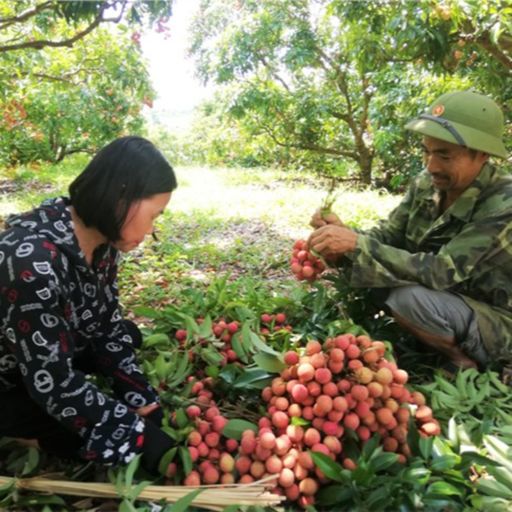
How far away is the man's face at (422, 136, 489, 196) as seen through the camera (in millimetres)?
1888

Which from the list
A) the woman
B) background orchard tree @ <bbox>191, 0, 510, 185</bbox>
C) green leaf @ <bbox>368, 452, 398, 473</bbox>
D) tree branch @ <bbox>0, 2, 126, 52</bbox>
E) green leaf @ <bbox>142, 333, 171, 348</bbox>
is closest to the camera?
the woman

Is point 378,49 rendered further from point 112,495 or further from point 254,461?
point 112,495

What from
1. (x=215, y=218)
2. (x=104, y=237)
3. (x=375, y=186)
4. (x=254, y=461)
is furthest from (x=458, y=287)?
(x=375, y=186)

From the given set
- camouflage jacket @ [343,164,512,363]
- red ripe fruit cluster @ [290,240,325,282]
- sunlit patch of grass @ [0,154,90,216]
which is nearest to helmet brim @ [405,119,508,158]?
camouflage jacket @ [343,164,512,363]

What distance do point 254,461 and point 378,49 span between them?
9.89ft

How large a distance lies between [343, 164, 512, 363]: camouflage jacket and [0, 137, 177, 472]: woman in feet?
3.00

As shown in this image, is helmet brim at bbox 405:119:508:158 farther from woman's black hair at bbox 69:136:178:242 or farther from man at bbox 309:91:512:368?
woman's black hair at bbox 69:136:178:242

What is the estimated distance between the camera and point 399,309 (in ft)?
6.29

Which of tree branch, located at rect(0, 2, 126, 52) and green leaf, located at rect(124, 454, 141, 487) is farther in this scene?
tree branch, located at rect(0, 2, 126, 52)

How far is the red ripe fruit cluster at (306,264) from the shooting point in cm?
201

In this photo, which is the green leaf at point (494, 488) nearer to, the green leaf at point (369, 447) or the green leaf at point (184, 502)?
the green leaf at point (369, 447)

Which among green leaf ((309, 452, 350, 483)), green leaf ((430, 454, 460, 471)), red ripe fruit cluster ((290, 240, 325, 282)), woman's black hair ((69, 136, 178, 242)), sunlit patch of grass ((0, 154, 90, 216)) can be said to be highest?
woman's black hair ((69, 136, 178, 242))

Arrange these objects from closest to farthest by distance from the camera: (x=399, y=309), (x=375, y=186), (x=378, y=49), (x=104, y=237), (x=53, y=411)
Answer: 1. (x=53, y=411)
2. (x=104, y=237)
3. (x=399, y=309)
4. (x=378, y=49)
5. (x=375, y=186)

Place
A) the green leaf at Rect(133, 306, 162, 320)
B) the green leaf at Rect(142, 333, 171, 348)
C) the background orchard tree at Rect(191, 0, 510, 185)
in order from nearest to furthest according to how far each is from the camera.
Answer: the green leaf at Rect(142, 333, 171, 348), the green leaf at Rect(133, 306, 162, 320), the background orchard tree at Rect(191, 0, 510, 185)
